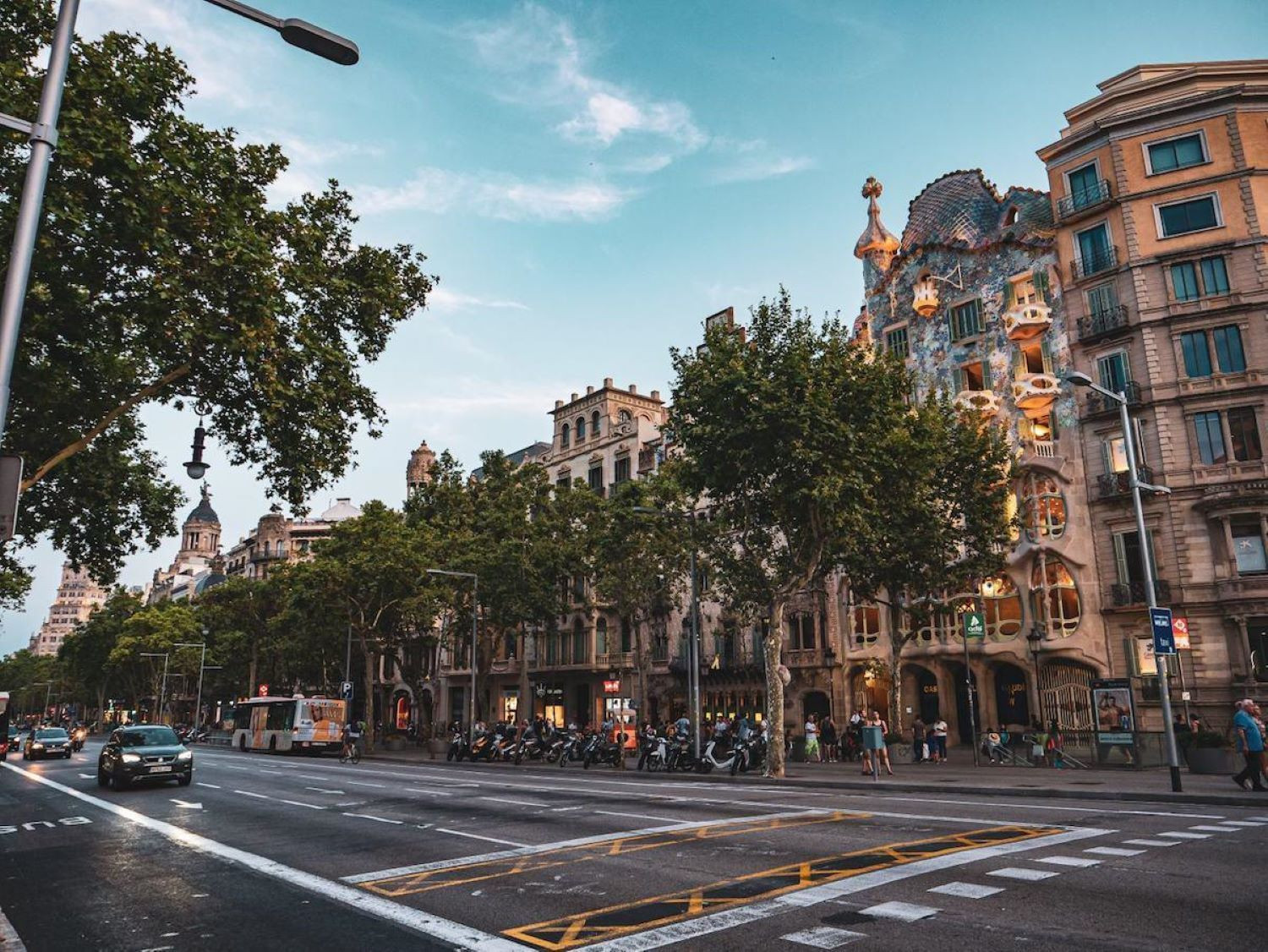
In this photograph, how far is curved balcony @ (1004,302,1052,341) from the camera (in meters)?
33.8

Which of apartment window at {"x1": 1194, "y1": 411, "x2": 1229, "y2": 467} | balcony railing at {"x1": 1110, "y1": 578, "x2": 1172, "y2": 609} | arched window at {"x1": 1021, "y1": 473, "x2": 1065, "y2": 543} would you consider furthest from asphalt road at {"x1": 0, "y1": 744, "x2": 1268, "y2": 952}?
apartment window at {"x1": 1194, "y1": 411, "x2": 1229, "y2": 467}

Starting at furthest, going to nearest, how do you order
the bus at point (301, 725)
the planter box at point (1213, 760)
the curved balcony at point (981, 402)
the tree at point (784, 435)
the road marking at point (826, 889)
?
the bus at point (301, 725), the curved balcony at point (981, 402), the tree at point (784, 435), the planter box at point (1213, 760), the road marking at point (826, 889)

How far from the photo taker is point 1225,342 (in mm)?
29672

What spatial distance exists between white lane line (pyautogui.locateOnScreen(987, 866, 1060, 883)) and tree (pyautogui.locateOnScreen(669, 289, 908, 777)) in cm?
1511

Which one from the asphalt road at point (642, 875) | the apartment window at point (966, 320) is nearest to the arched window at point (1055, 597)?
the apartment window at point (966, 320)

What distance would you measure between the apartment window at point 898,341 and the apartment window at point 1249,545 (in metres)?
15.1

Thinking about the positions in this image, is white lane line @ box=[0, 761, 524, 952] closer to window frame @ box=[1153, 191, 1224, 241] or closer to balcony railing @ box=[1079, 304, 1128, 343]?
balcony railing @ box=[1079, 304, 1128, 343]

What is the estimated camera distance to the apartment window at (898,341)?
39.1m

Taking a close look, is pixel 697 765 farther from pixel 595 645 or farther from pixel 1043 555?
pixel 595 645

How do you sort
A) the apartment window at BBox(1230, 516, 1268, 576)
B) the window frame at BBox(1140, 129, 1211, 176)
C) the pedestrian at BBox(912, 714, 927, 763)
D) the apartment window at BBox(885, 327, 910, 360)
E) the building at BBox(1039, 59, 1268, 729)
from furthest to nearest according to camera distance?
the apartment window at BBox(885, 327, 910, 360) → the window frame at BBox(1140, 129, 1211, 176) → the pedestrian at BBox(912, 714, 927, 763) → the building at BBox(1039, 59, 1268, 729) → the apartment window at BBox(1230, 516, 1268, 576)

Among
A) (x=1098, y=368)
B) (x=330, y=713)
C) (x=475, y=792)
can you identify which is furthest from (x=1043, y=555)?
(x=330, y=713)

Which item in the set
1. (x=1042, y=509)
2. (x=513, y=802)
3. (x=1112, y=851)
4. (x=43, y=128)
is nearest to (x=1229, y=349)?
(x=1042, y=509)

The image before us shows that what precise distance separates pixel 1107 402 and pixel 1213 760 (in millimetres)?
14593

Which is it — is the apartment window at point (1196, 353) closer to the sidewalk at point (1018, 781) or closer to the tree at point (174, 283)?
the sidewalk at point (1018, 781)
